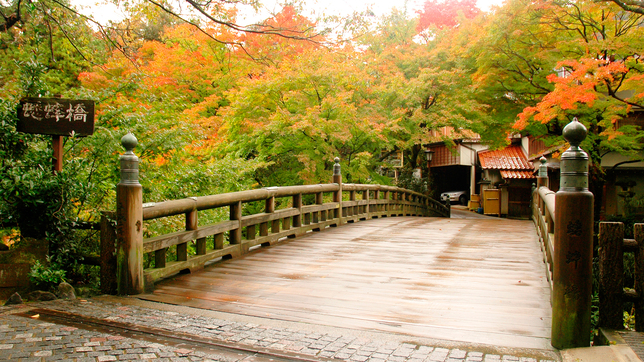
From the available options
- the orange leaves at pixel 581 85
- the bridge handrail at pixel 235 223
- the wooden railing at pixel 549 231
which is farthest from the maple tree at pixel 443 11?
the wooden railing at pixel 549 231

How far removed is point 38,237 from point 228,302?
6.40ft

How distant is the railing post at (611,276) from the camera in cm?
286

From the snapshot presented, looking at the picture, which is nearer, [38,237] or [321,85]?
[38,237]

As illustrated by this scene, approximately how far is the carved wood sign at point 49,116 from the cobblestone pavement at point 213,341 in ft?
5.86

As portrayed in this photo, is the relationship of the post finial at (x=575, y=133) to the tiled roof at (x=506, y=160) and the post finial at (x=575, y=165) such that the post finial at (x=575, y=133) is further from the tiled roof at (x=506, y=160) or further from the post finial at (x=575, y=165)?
the tiled roof at (x=506, y=160)

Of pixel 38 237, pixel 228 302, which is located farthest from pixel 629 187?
pixel 38 237

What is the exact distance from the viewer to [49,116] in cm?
412

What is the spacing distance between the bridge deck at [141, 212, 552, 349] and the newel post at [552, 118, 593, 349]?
7.3 inches

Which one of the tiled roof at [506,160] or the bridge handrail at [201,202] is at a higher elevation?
the tiled roof at [506,160]

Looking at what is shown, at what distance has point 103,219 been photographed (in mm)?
3848

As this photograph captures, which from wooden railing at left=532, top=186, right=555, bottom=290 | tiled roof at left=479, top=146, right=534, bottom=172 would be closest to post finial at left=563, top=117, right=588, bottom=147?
wooden railing at left=532, top=186, right=555, bottom=290

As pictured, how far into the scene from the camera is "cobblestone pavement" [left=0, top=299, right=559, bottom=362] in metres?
2.48

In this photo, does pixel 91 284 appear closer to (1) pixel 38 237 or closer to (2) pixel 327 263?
(1) pixel 38 237

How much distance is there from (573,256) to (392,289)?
166cm
